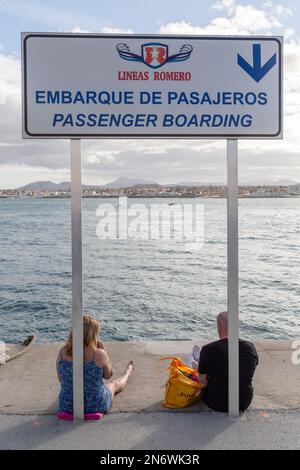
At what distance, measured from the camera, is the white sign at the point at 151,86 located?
4535 mm

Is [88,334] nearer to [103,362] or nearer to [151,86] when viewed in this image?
[103,362]

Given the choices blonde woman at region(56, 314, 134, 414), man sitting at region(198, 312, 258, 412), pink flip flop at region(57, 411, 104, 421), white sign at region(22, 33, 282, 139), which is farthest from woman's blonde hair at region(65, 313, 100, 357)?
white sign at region(22, 33, 282, 139)

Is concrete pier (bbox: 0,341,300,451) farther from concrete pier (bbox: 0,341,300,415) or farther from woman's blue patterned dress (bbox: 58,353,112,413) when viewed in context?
woman's blue patterned dress (bbox: 58,353,112,413)

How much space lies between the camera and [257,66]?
4.65 metres

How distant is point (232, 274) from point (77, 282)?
1.36 metres

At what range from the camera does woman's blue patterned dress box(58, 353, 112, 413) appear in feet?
15.4

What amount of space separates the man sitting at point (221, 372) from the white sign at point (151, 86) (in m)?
1.82

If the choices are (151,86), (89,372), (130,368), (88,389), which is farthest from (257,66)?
(130,368)

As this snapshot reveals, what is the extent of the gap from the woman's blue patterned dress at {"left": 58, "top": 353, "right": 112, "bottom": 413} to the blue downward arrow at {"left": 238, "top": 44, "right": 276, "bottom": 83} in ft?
9.36

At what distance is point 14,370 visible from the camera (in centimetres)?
603

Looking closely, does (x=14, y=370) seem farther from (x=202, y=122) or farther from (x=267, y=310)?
(x=267, y=310)

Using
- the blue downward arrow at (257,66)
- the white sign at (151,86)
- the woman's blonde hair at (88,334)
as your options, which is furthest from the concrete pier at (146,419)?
the blue downward arrow at (257,66)

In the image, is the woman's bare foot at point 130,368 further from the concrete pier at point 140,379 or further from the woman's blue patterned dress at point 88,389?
the woman's blue patterned dress at point 88,389

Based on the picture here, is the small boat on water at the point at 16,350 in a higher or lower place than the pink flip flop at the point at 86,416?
higher
